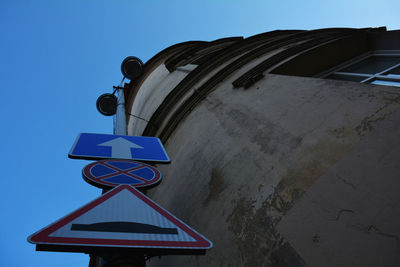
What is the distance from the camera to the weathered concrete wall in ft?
7.67

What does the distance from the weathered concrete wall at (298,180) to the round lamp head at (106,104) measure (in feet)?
15.5

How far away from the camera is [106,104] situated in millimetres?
8945

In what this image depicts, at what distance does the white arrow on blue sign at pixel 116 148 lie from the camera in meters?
3.60

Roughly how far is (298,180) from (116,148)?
2280mm

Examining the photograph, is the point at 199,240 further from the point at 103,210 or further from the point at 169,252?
the point at 103,210

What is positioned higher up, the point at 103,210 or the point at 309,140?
the point at 309,140

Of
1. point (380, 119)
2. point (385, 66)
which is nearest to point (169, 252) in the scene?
point (380, 119)

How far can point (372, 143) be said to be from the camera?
9.03 ft

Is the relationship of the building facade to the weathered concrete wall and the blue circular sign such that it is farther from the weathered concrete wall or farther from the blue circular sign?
the blue circular sign

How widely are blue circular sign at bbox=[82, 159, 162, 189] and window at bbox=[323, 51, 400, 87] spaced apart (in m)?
3.95

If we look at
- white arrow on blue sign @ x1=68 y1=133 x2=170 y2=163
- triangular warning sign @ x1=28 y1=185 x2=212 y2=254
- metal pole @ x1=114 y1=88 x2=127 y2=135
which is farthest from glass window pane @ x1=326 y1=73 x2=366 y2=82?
triangular warning sign @ x1=28 y1=185 x2=212 y2=254

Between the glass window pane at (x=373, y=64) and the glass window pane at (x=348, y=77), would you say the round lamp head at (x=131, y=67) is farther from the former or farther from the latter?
the glass window pane at (x=373, y=64)

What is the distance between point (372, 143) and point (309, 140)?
694 millimetres

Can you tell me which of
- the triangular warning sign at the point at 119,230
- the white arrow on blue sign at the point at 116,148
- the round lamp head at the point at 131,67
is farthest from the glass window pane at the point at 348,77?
the round lamp head at the point at 131,67
